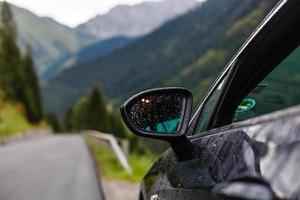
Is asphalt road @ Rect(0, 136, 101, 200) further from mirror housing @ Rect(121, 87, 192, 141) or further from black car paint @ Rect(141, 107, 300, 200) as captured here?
black car paint @ Rect(141, 107, 300, 200)

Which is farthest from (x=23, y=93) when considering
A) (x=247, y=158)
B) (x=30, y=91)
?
(x=247, y=158)

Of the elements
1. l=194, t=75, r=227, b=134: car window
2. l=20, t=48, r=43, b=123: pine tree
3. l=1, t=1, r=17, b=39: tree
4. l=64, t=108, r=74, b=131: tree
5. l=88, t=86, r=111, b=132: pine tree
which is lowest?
l=64, t=108, r=74, b=131: tree

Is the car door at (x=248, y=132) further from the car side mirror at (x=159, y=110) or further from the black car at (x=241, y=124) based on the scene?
the car side mirror at (x=159, y=110)

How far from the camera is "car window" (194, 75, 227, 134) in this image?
237 centimetres

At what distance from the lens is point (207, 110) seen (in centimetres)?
252

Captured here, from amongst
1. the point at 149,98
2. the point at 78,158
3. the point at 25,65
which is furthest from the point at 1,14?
the point at 149,98

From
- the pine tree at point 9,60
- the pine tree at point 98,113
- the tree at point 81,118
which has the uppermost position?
the pine tree at point 9,60

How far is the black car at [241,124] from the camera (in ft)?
4.04

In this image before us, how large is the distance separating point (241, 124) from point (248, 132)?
0.30 ft

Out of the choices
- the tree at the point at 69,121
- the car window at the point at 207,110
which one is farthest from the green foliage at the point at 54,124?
the car window at the point at 207,110

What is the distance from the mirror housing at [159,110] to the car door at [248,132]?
13 cm

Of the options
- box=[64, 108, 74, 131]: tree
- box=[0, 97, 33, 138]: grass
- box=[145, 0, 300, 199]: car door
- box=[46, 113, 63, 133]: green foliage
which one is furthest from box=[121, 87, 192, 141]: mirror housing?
box=[64, 108, 74, 131]: tree

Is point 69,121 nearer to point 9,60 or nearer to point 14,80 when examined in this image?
point 14,80

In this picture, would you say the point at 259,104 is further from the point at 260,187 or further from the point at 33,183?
the point at 33,183
